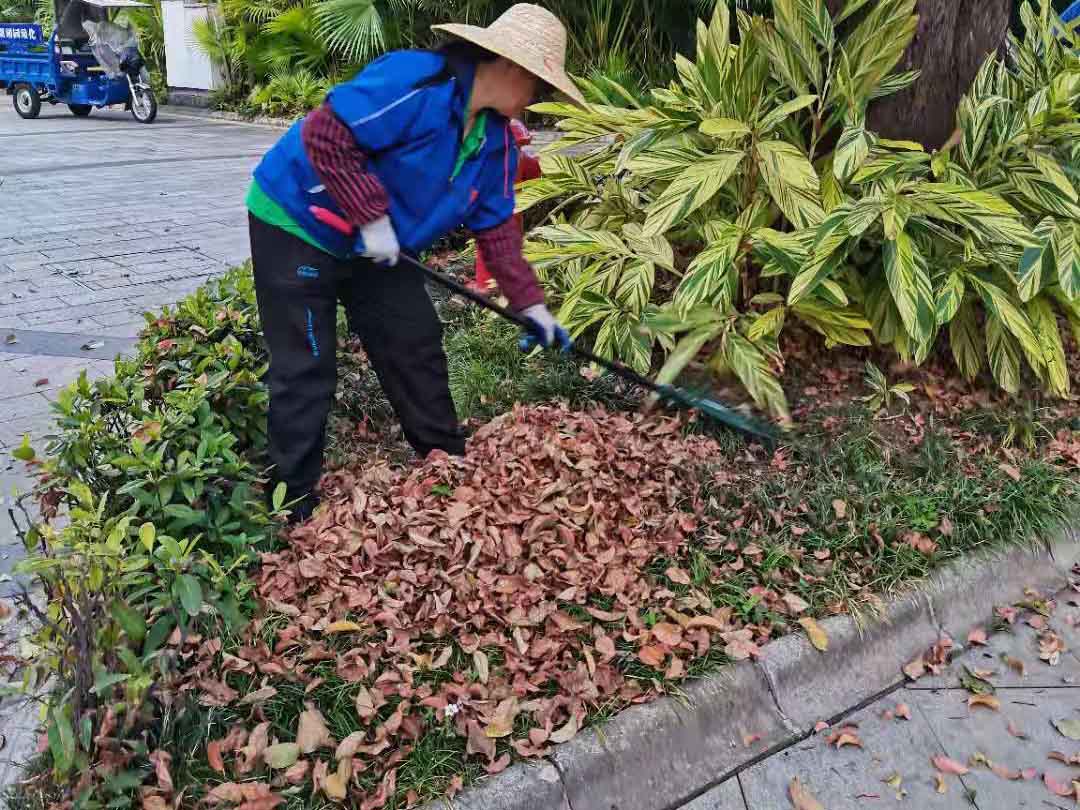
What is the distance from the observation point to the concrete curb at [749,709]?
7.41 ft

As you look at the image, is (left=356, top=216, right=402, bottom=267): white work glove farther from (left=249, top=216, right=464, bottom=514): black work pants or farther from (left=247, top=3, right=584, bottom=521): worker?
(left=249, top=216, right=464, bottom=514): black work pants

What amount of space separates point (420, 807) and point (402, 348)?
4.66 feet

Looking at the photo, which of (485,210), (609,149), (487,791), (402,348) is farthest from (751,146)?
(487,791)

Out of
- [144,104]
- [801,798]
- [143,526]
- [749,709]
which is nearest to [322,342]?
[143,526]

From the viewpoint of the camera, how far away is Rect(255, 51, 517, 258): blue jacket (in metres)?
2.48

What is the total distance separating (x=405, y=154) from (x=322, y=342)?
0.62 metres

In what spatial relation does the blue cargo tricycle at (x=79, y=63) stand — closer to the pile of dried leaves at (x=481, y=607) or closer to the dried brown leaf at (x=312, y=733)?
the pile of dried leaves at (x=481, y=607)

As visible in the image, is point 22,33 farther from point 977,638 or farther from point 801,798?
point 801,798

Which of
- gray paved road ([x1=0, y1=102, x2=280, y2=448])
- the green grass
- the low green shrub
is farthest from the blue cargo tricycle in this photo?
the green grass

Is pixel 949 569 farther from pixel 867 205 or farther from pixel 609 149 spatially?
pixel 609 149

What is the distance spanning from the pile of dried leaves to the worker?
0.27 m

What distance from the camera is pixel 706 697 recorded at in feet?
8.24

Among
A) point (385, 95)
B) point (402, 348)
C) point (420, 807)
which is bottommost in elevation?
point (420, 807)

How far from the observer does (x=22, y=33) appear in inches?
562
